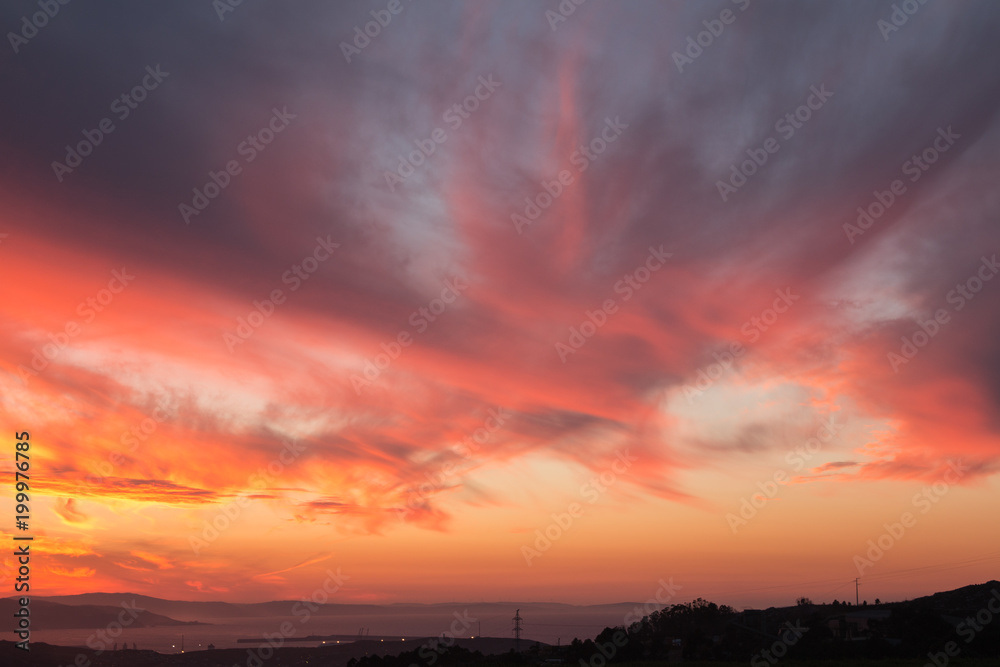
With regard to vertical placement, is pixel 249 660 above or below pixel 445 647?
below

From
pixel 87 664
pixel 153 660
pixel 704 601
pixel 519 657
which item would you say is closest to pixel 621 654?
pixel 519 657

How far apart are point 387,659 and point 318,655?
13101 cm

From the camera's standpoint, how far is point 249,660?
508ft

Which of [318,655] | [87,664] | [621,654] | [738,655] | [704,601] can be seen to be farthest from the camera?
[318,655]

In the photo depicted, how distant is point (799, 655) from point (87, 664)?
136 meters

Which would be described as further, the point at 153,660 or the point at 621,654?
the point at 153,660

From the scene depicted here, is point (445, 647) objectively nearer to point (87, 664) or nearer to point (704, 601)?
point (704, 601)

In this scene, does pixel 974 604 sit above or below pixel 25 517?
below

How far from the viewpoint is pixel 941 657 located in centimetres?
3316

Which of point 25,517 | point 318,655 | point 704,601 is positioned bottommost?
point 318,655

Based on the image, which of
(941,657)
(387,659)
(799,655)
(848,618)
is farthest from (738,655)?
(848,618)

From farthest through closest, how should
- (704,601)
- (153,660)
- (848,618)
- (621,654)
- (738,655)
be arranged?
(153,660) → (704,601) → (848,618) → (621,654) → (738,655)

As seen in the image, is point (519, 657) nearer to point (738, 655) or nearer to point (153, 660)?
point (738, 655)

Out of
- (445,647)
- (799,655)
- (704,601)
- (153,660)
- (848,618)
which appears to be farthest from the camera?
(153,660)
